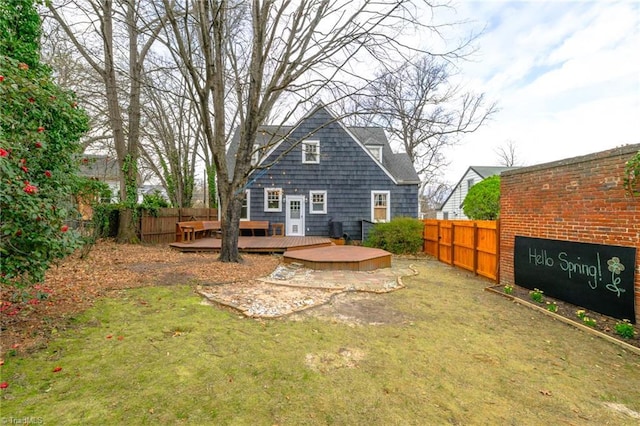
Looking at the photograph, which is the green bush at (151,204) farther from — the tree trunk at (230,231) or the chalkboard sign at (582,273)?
the chalkboard sign at (582,273)

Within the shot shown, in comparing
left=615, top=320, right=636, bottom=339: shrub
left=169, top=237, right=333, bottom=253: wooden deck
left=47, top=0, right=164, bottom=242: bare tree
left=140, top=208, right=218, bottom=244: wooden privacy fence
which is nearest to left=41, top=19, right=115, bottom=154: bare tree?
left=47, top=0, right=164, bottom=242: bare tree

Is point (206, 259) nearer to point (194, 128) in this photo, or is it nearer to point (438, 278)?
point (438, 278)

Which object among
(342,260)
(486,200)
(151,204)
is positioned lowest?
(342,260)

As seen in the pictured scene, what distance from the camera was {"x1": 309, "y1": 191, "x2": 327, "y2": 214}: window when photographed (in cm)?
1517

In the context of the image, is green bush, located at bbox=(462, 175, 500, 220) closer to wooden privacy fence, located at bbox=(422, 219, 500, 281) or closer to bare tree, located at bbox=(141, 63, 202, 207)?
wooden privacy fence, located at bbox=(422, 219, 500, 281)

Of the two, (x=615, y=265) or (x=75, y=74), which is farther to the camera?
(x=75, y=74)

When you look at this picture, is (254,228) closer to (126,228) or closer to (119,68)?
(126,228)

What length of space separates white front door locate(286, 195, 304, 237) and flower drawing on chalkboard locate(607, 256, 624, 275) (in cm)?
1189

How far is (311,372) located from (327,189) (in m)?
12.6

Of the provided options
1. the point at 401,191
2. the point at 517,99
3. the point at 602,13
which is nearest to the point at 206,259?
the point at 401,191

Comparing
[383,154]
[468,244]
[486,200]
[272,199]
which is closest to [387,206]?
[383,154]

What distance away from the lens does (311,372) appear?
2.95m

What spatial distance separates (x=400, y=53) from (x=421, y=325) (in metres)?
6.87

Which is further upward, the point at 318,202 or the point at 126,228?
the point at 318,202
